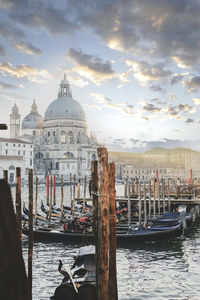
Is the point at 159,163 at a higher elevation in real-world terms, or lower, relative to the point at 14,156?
lower

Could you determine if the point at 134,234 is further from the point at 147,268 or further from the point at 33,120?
the point at 33,120

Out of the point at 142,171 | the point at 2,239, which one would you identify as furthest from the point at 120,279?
the point at 142,171

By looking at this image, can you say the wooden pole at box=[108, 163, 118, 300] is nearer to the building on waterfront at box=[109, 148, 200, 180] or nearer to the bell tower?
the building on waterfront at box=[109, 148, 200, 180]

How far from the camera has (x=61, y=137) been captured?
2894 inches

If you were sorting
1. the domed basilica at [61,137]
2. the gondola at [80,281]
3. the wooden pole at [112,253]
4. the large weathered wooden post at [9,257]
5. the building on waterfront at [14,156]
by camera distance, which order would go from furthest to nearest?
the domed basilica at [61,137] → the building on waterfront at [14,156] → the gondola at [80,281] → the wooden pole at [112,253] → the large weathered wooden post at [9,257]

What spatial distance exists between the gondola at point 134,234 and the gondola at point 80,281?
4.19 meters

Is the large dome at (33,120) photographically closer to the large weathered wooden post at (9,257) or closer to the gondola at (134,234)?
the gondola at (134,234)

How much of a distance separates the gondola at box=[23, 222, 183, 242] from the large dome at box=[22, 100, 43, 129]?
2655 inches

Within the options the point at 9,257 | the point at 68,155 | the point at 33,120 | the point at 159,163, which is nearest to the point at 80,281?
the point at 9,257

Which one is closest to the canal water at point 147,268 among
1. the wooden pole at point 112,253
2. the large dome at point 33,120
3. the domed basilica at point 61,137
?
the wooden pole at point 112,253

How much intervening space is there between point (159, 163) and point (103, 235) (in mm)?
84628

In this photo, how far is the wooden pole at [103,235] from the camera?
3.90m

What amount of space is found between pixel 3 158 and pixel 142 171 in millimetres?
38819

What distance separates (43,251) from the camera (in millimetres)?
9844
